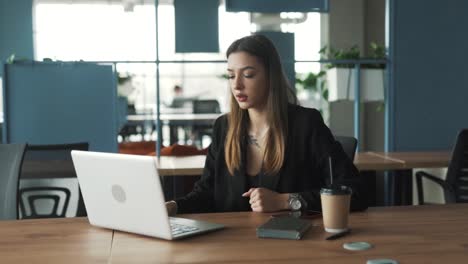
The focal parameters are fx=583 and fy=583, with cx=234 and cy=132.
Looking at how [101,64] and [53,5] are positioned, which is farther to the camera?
[53,5]

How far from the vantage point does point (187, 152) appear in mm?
4066

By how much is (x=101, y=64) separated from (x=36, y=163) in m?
1.28

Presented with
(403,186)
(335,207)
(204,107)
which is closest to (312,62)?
(403,186)

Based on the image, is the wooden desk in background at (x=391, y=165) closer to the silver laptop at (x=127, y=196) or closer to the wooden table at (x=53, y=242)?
the wooden table at (x=53, y=242)

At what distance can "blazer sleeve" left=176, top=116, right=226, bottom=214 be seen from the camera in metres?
2.04

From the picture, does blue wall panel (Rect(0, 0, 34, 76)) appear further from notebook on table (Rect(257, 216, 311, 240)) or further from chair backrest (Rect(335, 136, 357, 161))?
notebook on table (Rect(257, 216, 311, 240))

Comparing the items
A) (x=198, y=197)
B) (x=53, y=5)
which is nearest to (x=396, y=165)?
(x=198, y=197)

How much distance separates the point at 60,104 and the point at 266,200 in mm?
2628

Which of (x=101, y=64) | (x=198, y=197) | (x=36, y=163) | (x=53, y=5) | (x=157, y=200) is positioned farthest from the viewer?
(x=53, y=5)

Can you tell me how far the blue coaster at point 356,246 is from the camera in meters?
1.43

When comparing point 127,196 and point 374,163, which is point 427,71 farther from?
point 127,196

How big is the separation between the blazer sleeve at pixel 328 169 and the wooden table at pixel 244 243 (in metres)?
0.09

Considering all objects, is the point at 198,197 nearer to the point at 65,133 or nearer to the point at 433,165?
the point at 433,165

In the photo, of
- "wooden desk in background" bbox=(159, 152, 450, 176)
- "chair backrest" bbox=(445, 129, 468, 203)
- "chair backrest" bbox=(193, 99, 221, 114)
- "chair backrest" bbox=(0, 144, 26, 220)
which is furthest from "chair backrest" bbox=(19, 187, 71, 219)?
"chair backrest" bbox=(193, 99, 221, 114)
